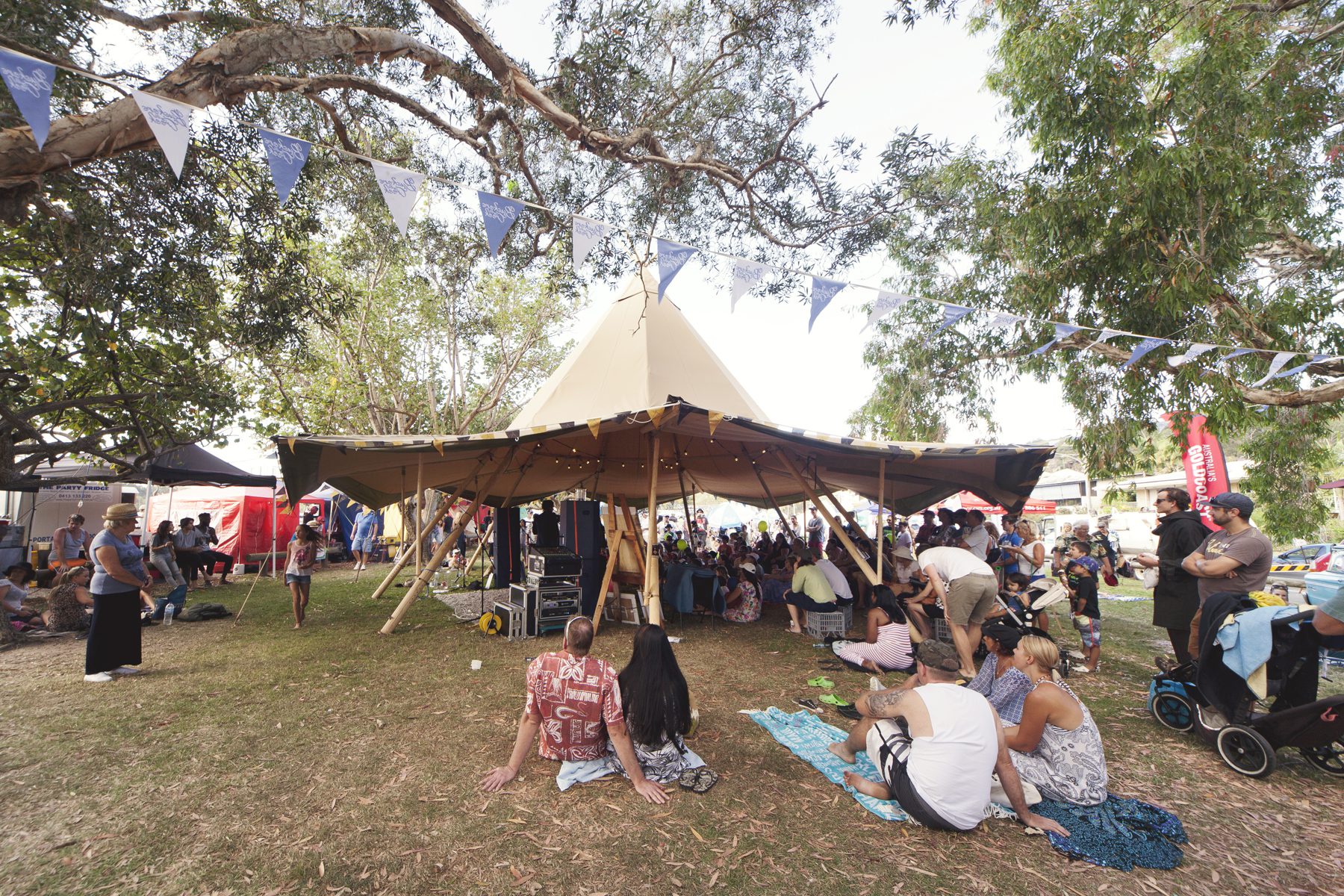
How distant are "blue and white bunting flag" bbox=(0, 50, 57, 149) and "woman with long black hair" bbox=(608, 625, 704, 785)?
4172 mm

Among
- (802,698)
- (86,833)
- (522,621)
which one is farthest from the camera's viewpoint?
(522,621)

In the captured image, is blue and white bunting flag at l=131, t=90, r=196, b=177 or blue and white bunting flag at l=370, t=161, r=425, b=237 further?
blue and white bunting flag at l=370, t=161, r=425, b=237

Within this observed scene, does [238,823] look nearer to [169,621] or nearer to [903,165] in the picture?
[169,621]

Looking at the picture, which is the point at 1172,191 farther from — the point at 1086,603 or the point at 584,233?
the point at 584,233

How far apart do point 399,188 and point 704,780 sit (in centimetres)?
456

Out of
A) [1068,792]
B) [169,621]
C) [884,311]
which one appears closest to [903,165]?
[884,311]

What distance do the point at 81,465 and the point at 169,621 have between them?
7653 mm

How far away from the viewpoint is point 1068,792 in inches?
124

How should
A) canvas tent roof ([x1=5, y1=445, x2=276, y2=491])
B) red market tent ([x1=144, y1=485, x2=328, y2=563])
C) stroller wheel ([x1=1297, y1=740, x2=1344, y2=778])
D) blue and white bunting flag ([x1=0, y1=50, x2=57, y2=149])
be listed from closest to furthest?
blue and white bunting flag ([x1=0, y1=50, x2=57, y2=149]), stroller wheel ([x1=1297, y1=740, x2=1344, y2=778]), canvas tent roof ([x1=5, y1=445, x2=276, y2=491]), red market tent ([x1=144, y1=485, x2=328, y2=563])

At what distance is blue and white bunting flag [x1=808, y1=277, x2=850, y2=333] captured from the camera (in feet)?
19.0

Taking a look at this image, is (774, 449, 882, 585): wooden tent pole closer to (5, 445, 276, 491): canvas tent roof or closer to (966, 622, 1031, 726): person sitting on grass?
(966, 622, 1031, 726): person sitting on grass

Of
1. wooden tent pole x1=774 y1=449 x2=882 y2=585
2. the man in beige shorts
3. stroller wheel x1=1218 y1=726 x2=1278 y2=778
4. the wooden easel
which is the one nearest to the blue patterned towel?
the man in beige shorts

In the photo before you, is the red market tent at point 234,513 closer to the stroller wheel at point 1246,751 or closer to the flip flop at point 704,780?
the flip flop at point 704,780

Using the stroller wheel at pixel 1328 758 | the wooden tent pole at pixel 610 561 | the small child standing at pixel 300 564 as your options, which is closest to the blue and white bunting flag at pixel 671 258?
the wooden tent pole at pixel 610 561
